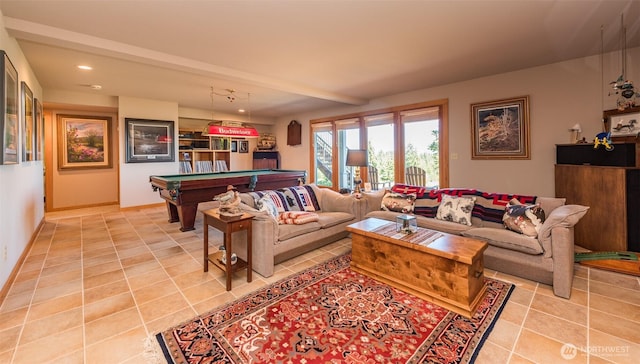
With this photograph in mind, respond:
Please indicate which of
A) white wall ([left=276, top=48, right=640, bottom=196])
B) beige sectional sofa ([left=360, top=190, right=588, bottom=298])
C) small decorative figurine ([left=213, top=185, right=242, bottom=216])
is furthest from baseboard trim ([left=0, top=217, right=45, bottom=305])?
white wall ([left=276, top=48, right=640, bottom=196])

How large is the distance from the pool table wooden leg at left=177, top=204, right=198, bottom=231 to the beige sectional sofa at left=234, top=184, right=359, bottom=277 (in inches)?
61.7

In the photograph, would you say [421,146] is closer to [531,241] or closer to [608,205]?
[608,205]

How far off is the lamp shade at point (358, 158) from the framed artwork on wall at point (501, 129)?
1913 mm

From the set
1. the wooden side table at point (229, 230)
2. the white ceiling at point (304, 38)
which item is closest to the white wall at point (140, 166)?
the white ceiling at point (304, 38)

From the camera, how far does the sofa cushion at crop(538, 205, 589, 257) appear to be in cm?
239

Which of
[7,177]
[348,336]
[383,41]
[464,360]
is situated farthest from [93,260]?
[383,41]

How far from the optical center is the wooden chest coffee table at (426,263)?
2.15m

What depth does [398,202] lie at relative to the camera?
3887mm

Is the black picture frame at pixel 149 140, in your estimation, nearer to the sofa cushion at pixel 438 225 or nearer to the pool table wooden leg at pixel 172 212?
the pool table wooden leg at pixel 172 212

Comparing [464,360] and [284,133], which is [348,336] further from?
[284,133]

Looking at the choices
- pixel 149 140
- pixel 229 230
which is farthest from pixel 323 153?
pixel 229 230

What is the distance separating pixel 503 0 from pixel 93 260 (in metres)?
5.15

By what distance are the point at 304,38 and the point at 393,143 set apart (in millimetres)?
3453

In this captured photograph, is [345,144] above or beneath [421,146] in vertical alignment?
above
